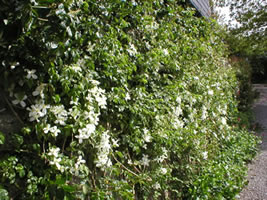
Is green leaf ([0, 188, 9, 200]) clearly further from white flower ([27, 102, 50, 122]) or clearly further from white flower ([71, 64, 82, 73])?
white flower ([71, 64, 82, 73])

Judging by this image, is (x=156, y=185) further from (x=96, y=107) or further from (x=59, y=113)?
(x=59, y=113)

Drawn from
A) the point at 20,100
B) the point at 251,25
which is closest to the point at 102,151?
the point at 20,100

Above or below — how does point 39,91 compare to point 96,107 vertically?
above

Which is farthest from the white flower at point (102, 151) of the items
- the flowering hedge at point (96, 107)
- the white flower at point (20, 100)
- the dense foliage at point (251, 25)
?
the dense foliage at point (251, 25)

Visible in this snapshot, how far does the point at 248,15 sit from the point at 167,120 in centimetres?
1208

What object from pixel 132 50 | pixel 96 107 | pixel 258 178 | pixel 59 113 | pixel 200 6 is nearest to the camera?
pixel 59 113

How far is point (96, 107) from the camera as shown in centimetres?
170

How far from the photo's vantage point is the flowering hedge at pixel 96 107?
4.42ft

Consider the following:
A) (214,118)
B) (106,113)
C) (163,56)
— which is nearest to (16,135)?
(106,113)

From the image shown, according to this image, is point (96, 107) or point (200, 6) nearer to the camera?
point (96, 107)

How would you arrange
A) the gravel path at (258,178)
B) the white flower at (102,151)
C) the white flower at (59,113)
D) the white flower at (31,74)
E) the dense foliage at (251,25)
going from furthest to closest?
the dense foliage at (251,25), the gravel path at (258,178), the white flower at (102,151), the white flower at (59,113), the white flower at (31,74)

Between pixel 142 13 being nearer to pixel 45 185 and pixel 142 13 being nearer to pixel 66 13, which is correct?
pixel 66 13

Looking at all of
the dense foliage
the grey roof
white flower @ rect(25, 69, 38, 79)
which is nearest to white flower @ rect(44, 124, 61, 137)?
white flower @ rect(25, 69, 38, 79)

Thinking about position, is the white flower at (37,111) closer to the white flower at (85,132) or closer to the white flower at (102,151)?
the white flower at (85,132)
